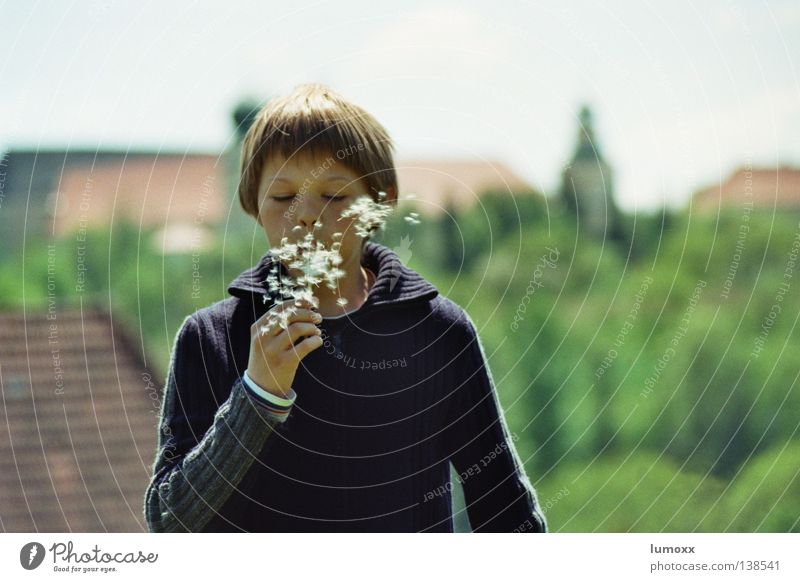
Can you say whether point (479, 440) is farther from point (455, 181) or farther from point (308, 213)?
point (455, 181)

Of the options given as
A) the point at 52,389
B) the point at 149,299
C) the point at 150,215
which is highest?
the point at 150,215

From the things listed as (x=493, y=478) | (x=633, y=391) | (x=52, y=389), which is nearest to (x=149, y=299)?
(x=52, y=389)

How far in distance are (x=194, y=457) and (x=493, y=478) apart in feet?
0.80

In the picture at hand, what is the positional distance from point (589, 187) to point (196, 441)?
64cm

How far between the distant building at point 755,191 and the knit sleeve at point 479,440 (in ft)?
2.00

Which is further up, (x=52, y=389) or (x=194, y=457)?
(x=194, y=457)

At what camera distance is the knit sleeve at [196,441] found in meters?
0.75

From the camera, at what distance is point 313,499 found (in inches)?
32.8

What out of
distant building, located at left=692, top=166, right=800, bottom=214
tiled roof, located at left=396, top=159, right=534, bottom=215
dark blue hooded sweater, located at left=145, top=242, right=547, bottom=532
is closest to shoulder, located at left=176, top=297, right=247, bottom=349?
dark blue hooded sweater, located at left=145, top=242, right=547, bottom=532

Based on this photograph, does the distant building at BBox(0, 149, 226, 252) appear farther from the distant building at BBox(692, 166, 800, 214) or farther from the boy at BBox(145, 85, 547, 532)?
the distant building at BBox(692, 166, 800, 214)
